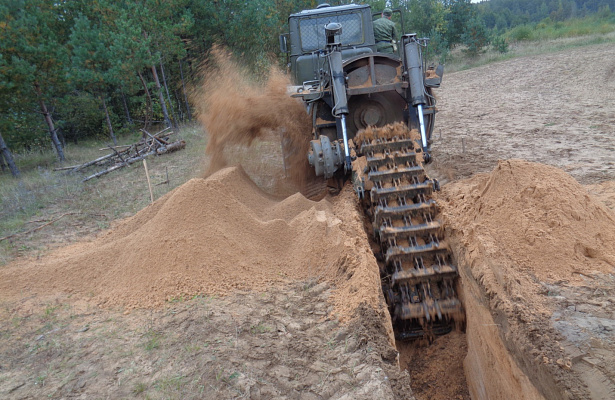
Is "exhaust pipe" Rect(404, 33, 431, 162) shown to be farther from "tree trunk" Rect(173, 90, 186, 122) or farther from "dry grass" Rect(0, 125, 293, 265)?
"tree trunk" Rect(173, 90, 186, 122)

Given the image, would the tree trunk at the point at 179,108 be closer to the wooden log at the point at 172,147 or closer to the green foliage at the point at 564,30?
the wooden log at the point at 172,147

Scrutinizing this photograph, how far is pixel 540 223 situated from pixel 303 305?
2.13 metres

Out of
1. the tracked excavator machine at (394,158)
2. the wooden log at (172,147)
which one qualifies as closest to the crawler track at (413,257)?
the tracked excavator machine at (394,158)

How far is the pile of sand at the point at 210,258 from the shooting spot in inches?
159

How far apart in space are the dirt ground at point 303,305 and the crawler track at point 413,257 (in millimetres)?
168

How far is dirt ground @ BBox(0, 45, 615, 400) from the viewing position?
2.83 meters

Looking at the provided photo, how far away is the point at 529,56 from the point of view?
76.4 feet

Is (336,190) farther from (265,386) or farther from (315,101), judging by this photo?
(265,386)

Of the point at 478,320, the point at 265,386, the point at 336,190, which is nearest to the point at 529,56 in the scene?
the point at 336,190

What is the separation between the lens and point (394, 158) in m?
4.68

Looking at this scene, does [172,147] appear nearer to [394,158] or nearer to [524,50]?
[394,158]

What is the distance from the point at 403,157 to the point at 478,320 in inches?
70.2

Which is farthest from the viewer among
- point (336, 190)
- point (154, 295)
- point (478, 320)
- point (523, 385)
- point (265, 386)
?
point (336, 190)

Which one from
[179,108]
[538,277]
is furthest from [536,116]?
[179,108]
